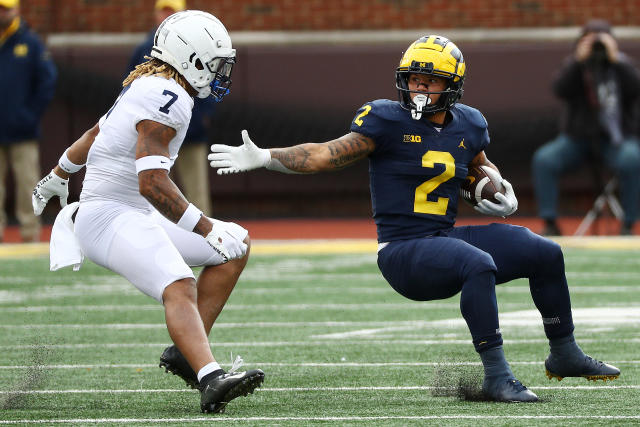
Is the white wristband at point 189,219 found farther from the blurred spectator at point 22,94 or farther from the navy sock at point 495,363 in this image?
the blurred spectator at point 22,94

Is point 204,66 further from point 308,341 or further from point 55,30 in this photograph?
point 55,30

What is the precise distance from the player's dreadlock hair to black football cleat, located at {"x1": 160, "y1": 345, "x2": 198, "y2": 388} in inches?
42.0

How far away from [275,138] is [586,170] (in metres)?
3.47

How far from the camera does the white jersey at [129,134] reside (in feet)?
18.6

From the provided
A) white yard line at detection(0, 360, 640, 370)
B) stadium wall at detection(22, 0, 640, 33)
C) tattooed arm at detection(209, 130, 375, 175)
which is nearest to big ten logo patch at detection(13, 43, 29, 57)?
stadium wall at detection(22, 0, 640, 33)

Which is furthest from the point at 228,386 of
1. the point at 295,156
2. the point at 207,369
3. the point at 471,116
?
the point at 471,116

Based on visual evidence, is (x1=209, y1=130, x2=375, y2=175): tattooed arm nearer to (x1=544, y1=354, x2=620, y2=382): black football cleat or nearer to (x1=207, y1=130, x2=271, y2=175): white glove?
(x1=207, y1=130, x2=271, y2=175): white glove

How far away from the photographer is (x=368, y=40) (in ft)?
57.0

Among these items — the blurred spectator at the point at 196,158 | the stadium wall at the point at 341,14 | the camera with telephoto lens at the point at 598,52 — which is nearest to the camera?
the camera with telephoto lens at the point at 598,52

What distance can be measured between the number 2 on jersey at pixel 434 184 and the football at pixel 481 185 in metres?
0.22

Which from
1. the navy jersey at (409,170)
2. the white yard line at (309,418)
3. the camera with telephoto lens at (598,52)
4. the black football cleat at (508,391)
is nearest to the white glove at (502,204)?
the navy jersey at (409,170)

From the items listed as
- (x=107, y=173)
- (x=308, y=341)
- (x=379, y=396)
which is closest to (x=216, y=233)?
(x=107, y=173)

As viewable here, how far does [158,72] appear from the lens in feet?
19.3

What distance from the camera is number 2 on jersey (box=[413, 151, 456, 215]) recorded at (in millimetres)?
6059
